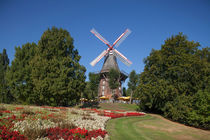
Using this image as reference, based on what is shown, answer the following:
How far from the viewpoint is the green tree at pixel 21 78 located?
23.5 m

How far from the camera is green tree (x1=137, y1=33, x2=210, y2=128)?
17.9m

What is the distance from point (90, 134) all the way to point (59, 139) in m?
1.61

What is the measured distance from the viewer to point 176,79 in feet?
67.8

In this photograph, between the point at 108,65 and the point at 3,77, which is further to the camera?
the point at 108,65

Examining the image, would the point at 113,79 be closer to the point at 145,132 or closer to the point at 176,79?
the point at 176,79

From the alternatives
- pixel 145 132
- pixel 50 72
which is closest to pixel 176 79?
pixel 145 132

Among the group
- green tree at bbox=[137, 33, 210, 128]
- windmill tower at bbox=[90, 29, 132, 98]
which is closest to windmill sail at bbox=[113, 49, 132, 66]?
windmill tower at bbox=[90, 29, 132, 98]

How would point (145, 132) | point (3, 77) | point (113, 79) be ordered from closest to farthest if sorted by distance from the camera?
1. point (145, 132)
2. point (3, 77)
3. point (113, 79)

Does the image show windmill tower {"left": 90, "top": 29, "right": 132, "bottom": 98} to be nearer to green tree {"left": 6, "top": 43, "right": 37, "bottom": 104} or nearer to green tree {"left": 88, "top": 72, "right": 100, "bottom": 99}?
green tree {"left": 88, "top": 72, "right": 100, "bottom": 99}

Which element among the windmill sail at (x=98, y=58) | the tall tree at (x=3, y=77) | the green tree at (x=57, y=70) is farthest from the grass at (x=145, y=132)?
the windmill sail at (x=98, y=58)

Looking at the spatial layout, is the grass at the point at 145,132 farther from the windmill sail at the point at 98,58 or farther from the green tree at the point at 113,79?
the windmill sail at the point at 98,58

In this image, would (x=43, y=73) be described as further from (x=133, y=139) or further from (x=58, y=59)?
(x=133, y=139)

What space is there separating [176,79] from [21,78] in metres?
24.3

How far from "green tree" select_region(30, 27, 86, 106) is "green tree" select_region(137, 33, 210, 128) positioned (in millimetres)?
10525
